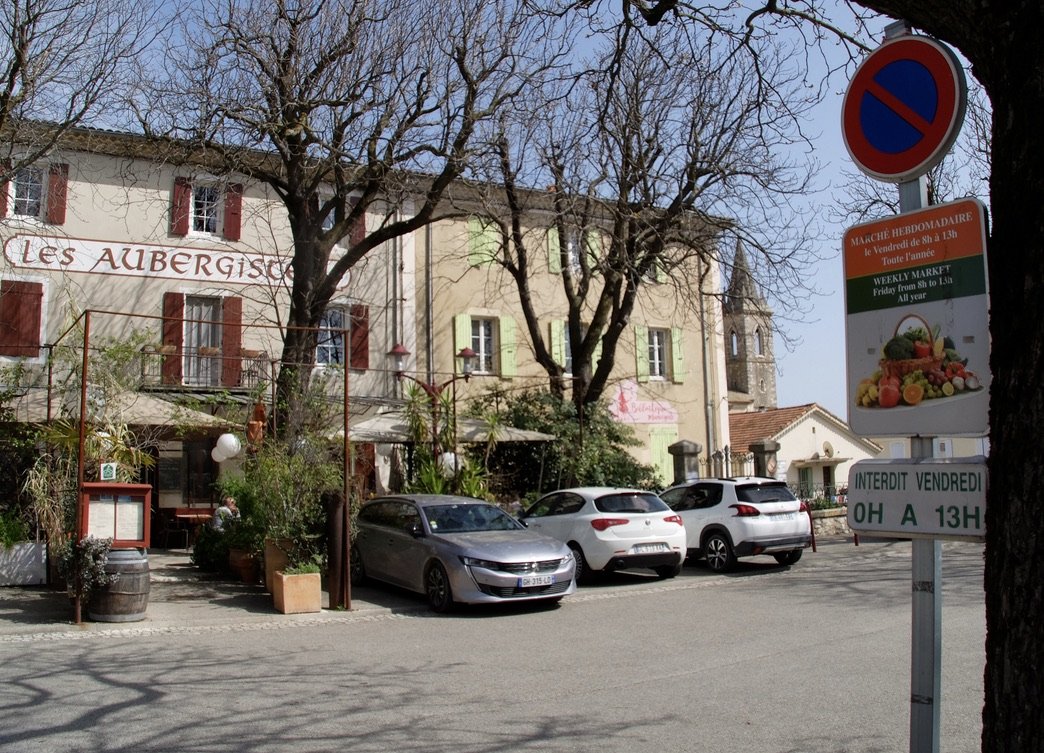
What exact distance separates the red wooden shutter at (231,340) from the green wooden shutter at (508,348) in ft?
22.1

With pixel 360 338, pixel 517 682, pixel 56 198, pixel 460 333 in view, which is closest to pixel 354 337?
pixel 360 338

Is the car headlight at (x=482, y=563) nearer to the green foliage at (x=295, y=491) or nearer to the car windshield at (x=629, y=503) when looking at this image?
the green foliage at (x=295, y=491)

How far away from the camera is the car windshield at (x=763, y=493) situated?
1562 cm

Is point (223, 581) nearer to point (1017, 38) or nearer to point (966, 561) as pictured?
point (966, 561)

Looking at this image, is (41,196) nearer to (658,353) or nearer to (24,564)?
(24,564)

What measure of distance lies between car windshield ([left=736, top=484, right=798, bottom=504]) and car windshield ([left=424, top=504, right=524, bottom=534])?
13.8 feet

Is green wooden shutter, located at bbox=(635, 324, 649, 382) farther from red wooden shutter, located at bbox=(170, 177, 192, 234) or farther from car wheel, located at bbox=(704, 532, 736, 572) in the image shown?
red wooden shutter, located at bbox=(170, 177, 192, 234)

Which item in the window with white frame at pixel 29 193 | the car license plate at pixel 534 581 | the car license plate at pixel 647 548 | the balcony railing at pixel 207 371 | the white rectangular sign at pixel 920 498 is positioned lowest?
the car license plate at pixel 534 581

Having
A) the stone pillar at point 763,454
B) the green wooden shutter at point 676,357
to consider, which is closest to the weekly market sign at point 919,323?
the stone pillar at point 763,454

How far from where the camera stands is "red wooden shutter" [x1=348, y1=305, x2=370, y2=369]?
2327 centimetres

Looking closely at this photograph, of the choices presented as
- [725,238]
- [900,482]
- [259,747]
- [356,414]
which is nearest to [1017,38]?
[900,482]

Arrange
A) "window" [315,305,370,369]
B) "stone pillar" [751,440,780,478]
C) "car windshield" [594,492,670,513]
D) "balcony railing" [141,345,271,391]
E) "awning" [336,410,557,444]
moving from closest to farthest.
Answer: "car windshield" [594,492,670,513] → "awning" [336,410,557,444] → "balcony railing" [141,345,271,391] → "window" [315,305,370,369] → "stone pillar" [751,440,780,478]

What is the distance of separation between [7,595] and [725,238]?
47.8 ft

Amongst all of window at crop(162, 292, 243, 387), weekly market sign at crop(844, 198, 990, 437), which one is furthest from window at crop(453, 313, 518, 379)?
weekly market sign at crop(844, 198, 990, 437)
